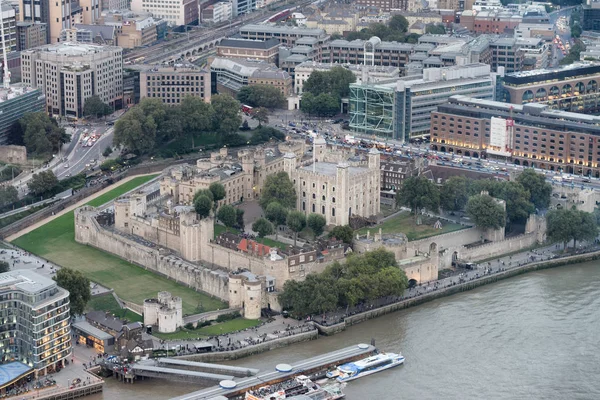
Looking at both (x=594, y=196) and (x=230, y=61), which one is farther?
(x=230, y=61)

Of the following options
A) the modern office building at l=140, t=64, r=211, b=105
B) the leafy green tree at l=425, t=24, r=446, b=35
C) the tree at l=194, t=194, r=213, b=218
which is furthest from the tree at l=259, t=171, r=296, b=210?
the leafy green tree at l=425, t=24, r=446, b=35

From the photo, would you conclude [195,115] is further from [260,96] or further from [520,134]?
[520,134]

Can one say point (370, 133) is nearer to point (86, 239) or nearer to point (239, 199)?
point (239, 199)

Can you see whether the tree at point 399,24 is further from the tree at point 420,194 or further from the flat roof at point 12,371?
the flat roof at point 12,371

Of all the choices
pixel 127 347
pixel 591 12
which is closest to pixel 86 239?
pixel 127 347

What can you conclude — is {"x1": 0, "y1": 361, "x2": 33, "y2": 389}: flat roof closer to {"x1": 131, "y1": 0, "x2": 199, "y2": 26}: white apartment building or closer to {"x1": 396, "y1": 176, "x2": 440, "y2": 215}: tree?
{"x1": 396, "y1": 176, "x2": 440, "y2": 215}: tree

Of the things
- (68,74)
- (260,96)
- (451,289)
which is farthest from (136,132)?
(451,289)

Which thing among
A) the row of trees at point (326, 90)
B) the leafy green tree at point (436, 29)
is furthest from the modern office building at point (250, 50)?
the leafy green tree at point (436, 29)
